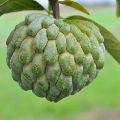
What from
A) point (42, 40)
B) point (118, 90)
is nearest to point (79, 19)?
point (42, 40)

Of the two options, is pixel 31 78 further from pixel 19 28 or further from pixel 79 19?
pixel 79 19

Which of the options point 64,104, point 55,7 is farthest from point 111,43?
point 64,104

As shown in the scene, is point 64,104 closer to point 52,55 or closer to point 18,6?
point 18,6

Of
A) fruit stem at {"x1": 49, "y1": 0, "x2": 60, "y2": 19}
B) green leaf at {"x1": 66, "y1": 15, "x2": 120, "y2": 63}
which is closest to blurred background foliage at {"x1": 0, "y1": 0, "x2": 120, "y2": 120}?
green leaf at {"x1": 66, "y1": 15, "x2": 120, "y2": 63}

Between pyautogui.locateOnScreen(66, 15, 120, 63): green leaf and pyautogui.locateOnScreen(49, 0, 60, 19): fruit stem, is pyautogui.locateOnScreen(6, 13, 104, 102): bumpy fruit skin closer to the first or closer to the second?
pyautogui.locateOnScreen(49, 0, 60, 19): fruit stem

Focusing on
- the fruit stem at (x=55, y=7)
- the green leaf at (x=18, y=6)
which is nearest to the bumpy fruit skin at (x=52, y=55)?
the fruit stem at (x=55, y=7)

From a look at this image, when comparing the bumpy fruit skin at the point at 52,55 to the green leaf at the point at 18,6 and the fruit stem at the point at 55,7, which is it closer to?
the fruit stem at the point at 55,7
